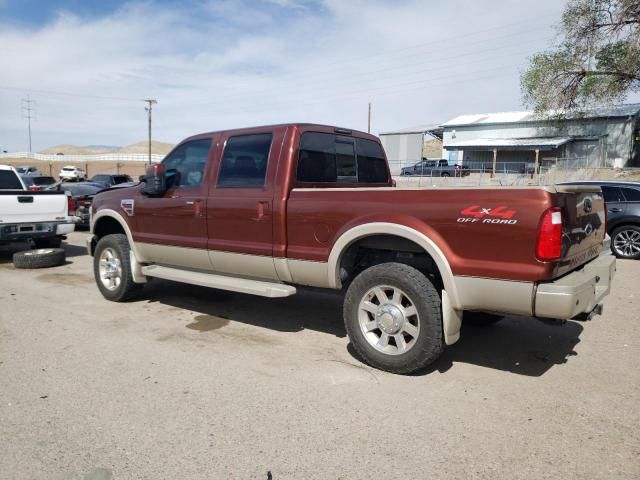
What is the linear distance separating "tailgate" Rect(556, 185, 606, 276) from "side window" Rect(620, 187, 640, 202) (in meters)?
6.64

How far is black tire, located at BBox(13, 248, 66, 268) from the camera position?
29.0 ft

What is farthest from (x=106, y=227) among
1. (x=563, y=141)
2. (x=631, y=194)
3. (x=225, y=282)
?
(x=563, y=141)

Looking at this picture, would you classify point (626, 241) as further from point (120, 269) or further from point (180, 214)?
point (120, 269)

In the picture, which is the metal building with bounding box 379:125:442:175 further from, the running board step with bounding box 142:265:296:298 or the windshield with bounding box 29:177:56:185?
the running board step with bounding box 142:265:296:298

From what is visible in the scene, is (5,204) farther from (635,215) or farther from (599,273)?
(635,215)

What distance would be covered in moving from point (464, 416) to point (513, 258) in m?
1.13

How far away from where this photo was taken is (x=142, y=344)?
490cm

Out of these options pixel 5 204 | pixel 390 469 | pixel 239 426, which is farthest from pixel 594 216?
pixel 5 204

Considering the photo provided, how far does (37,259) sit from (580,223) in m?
8.56

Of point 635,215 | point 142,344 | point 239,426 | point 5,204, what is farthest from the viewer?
point 635,215

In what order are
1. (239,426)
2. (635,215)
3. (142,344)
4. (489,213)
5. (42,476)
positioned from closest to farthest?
(42,476) → (239,426) → (489,213) → (142,344) → (635,215)

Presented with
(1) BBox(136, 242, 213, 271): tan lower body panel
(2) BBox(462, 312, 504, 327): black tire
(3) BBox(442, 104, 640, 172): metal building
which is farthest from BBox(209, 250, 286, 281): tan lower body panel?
(3) BBox(442, 104, 640, 172): metal building

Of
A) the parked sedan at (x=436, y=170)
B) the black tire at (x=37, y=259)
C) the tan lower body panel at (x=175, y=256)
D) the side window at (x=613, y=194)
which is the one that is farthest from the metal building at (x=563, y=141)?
the tan lower body panel at (x=175, y=256)

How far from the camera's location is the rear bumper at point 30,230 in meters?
9.01
